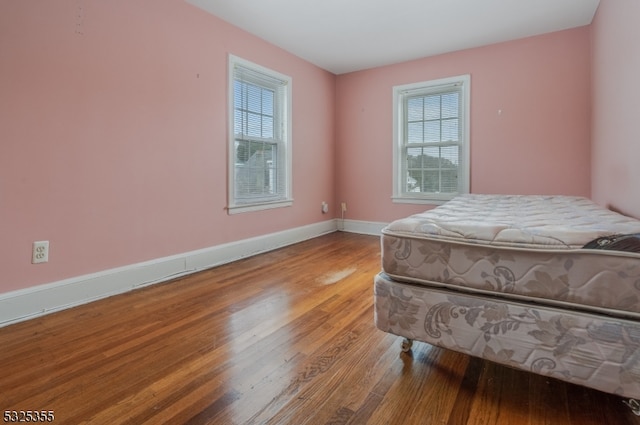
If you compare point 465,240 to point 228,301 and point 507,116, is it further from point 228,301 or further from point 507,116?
point 507,116

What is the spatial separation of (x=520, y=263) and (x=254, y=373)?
111 centimetres

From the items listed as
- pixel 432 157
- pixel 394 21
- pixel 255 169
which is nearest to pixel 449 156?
pixel 432 157

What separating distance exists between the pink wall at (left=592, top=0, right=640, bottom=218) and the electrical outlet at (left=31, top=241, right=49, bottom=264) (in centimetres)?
349

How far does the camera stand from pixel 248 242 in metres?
3.46

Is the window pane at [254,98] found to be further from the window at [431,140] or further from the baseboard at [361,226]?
the baseboard at [361,226]

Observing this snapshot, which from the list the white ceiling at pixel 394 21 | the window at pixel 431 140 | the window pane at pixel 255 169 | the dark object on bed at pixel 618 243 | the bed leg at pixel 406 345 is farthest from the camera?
the window at pixel 431 140

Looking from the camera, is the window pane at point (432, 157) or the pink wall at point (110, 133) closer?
the pink wall at point (110, 133)

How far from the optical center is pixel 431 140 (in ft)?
13.7

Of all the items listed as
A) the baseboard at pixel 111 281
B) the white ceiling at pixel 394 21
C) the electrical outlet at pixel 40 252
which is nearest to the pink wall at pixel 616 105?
the white ceiling at pixel 394 21

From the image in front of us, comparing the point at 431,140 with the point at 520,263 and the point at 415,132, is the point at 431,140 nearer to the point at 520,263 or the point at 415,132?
the point at 415,132

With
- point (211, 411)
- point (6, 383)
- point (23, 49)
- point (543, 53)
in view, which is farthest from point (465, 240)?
point (543, 53)

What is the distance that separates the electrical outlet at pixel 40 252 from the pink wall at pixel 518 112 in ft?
11.8

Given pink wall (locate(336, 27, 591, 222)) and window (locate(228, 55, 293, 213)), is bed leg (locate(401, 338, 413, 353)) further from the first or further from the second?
pink wall (locate(336, 27, 591, 222))

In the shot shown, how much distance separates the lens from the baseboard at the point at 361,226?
4609 millimetres
